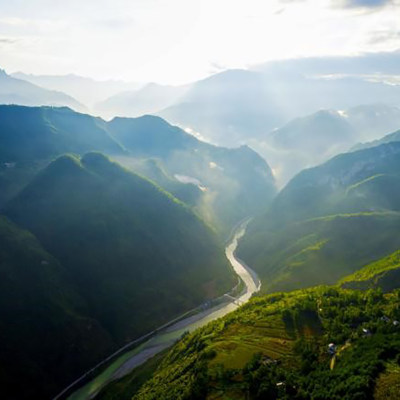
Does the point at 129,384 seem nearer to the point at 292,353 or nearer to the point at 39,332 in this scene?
the point at 39,332

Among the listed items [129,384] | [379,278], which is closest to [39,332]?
[129,384]

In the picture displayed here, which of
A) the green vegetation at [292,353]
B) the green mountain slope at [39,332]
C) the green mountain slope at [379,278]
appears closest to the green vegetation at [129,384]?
the green vegetation at [292,353]

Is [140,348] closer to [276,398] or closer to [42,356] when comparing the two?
[42,356]

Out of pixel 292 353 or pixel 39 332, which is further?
pixel 39 332

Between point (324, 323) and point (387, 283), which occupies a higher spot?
point (324, 323)

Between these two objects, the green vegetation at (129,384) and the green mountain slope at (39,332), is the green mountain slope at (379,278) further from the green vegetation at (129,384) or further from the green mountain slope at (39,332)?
the green mountain slope at (39,332)

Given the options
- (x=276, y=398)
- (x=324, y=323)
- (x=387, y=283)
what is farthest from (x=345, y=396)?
(x=387, y=283)

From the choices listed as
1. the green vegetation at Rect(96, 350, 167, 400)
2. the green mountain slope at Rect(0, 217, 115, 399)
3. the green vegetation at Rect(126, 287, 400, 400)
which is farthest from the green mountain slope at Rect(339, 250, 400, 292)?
the green mountain slope at Rect(0, 217, 115, 399)
